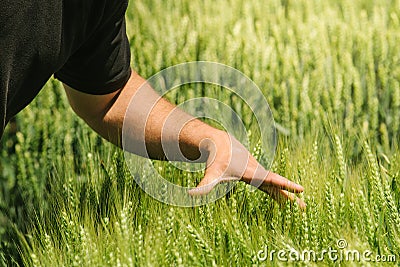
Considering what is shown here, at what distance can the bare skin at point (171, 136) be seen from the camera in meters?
1.40

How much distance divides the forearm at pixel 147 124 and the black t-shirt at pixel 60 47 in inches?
1.6

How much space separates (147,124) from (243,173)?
0.89 ft

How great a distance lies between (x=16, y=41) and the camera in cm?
131

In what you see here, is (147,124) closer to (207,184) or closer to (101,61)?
(101,61)

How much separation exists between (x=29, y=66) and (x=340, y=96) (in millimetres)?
1221

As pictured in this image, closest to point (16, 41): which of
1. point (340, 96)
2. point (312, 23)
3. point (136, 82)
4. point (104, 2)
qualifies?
point (104, 2)

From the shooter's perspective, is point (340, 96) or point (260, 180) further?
point (340, 96)

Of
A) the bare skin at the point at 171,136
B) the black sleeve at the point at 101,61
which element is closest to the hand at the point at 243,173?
the bare skin at the point at 171,136

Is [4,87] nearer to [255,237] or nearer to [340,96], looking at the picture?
[255,237]

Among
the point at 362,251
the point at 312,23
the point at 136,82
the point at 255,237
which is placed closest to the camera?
the point at 362,251

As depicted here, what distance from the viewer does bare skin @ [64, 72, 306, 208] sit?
1400 mm

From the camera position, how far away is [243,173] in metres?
1.41

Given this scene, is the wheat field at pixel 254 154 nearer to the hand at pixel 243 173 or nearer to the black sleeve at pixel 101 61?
the hand at pixel 243 173

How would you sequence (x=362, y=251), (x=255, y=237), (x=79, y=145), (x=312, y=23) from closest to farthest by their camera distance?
1. (x=362, y=251)
2. (x=255, y=237)
3. (x=79, y=145)
4. (x=312, y=23)
